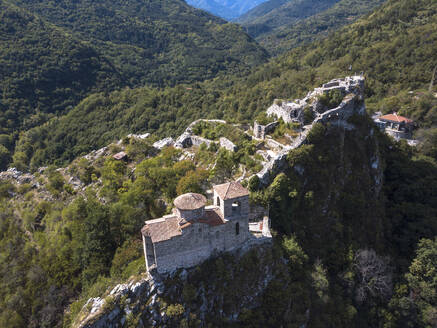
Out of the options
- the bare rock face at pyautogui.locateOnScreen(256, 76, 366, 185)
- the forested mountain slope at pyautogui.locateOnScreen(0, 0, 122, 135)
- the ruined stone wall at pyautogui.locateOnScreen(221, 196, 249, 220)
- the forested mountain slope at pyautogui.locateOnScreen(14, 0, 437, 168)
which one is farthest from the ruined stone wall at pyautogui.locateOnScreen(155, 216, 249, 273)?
the forested mountain slope at pyautogui.locateOnScreen(0, 0, 122, 135)

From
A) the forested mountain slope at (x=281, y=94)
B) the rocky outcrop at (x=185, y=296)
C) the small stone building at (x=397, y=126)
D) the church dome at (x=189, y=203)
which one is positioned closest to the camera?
the rocky outcrop at (x=185, y=296)

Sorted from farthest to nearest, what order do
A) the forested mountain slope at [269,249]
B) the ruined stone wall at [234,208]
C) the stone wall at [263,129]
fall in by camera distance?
the stone wall at [263,129] < the forested mountain slope at [269,249] < the ruined stone wall at [234,208]

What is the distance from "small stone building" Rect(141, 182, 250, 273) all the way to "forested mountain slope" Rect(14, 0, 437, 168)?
56.3 m

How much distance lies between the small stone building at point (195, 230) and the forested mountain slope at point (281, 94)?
185ft

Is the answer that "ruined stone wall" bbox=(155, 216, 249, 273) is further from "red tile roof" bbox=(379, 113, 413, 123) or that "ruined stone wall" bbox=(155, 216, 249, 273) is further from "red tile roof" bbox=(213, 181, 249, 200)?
"red tile roof" bbox=(379, 113, 413, 123)

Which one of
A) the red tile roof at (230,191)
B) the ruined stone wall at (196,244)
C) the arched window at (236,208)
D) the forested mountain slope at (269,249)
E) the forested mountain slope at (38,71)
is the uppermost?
the forested mountain slope at (38,71)

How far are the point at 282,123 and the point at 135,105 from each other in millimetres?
79358

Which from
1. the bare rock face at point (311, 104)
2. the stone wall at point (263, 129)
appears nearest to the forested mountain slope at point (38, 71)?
the stone wall at point (263, 129)

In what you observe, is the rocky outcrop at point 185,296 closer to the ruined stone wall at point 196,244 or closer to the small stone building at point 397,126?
the ruined stone wall at point 196,244

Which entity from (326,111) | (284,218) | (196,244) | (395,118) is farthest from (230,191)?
(395,118)

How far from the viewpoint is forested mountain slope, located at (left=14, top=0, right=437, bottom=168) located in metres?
86.6

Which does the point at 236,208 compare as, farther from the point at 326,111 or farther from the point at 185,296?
the point at 326,111

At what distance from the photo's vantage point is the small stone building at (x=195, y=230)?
23.5m

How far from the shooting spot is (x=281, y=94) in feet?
315
